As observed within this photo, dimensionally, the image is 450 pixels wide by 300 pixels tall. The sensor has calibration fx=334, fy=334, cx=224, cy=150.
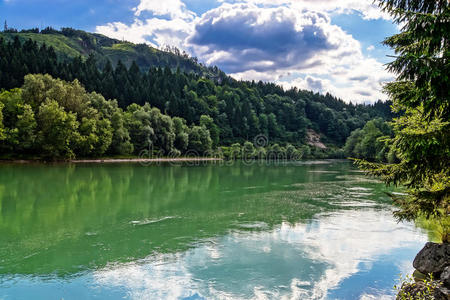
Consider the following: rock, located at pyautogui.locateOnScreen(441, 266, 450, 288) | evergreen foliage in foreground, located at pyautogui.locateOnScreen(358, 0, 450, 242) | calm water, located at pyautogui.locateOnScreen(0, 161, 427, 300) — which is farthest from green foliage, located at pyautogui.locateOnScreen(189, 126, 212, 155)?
rock, located at pyautogui.locateOnScreen(441, 266, 450, 288)

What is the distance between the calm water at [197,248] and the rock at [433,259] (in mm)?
Answer: 979

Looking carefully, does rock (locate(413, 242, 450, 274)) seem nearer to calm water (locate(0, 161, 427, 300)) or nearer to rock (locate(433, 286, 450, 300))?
calm water (locate(0, 161, 427, 300))

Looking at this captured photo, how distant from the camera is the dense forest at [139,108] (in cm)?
6719

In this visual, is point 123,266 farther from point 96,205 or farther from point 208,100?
point 208,100

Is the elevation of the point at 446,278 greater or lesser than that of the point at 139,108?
lesser

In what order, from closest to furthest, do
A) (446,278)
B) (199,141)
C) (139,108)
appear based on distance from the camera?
(446,278) → (139,108) → (199,141)

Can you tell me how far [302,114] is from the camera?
192875 millimetres

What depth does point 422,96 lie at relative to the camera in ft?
27.5

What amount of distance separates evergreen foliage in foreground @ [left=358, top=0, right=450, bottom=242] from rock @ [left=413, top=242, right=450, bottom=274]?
1.45 m

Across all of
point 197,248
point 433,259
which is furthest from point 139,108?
point 433,259

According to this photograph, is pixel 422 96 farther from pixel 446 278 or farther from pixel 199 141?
pixel 199 141

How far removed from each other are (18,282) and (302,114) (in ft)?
627

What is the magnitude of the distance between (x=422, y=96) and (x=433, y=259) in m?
5.76

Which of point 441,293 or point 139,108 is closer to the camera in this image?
point 441,293
